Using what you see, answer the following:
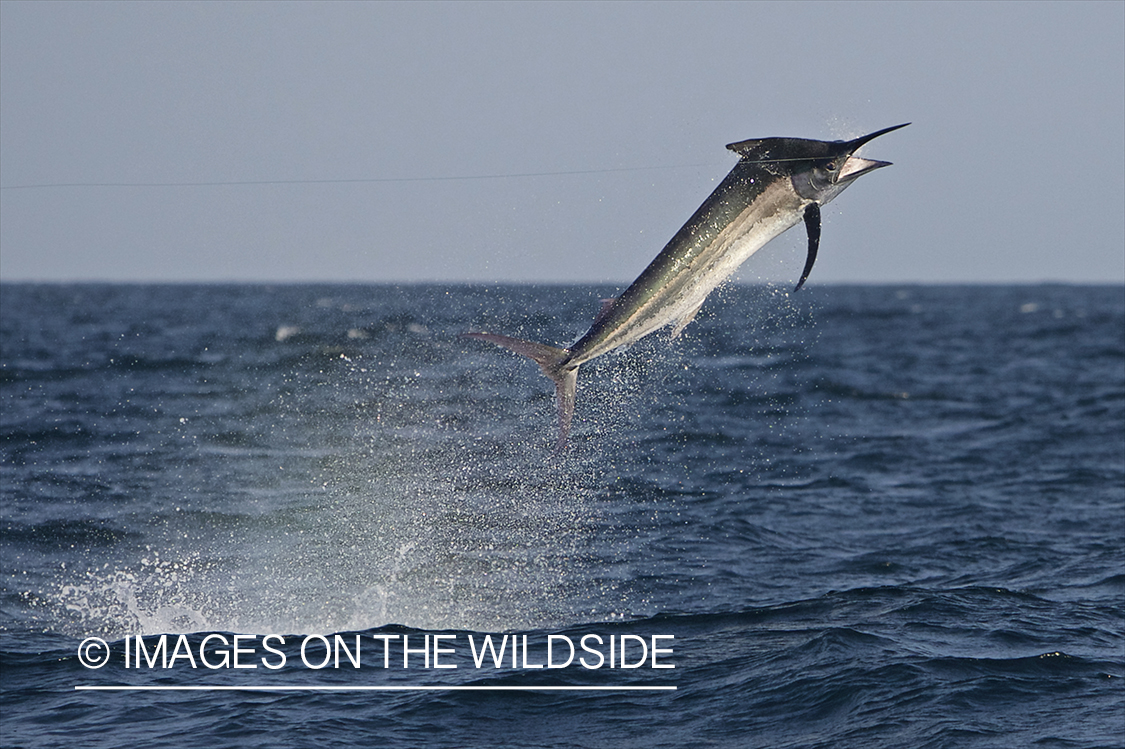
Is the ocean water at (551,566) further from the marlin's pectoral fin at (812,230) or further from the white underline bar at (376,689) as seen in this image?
the marlin's pectoral fin at (812,230)

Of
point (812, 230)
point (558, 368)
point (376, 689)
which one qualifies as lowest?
point (376, 689)

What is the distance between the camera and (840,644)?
989 centimetres

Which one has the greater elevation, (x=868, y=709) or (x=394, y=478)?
(x=394, y=478)

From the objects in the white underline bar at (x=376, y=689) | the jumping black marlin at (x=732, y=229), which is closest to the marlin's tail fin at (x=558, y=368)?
the jumping black marlin at (x=732, y=229)

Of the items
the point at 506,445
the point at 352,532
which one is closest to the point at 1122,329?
the point at 506,445

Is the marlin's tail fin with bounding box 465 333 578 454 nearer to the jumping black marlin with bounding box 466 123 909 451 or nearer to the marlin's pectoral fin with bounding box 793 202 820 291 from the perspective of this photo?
the jumping black marlin with bounding box 466 123 909 451

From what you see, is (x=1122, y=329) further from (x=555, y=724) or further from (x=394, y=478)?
(x=555, y=724)

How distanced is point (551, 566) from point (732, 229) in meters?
6.63

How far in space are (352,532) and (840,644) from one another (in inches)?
232

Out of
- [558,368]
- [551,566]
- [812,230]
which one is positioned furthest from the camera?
[551,566]

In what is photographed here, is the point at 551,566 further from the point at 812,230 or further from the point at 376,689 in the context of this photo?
the point at 812,230

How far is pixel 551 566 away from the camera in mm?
12688

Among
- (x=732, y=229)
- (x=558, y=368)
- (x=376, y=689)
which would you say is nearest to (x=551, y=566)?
(x=376, y=689)

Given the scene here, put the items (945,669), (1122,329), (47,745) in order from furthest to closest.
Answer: (1122,329)
(945,669)
(47,745)
